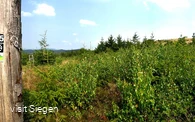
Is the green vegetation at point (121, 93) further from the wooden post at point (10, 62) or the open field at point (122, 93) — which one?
the wooden post at point (10, 62)

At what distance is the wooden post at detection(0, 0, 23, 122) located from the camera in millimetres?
2900

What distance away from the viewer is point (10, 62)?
117 inches

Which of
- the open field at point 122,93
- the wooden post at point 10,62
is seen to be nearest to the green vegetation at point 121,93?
the open field at point 122,93

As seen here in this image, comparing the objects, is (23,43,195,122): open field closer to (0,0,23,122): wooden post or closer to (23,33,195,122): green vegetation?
(23,33,195,122): green vegetation

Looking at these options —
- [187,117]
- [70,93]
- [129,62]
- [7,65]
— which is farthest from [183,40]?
[7,65]

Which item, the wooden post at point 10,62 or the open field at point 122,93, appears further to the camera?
the open field at point 122,93

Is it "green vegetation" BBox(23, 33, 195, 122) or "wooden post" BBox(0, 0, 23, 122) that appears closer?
"wooden post" BBox(0, 0, 23, 122)

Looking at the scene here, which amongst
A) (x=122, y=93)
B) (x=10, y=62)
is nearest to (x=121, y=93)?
(x=122, y=93)

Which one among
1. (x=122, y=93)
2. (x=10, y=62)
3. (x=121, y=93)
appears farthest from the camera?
(x=121, y=93)

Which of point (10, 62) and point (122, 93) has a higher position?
point (10, 62)

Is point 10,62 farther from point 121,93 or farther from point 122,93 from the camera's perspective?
point 121,93

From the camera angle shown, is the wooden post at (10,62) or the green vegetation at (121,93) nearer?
the wooden post at (10,62)

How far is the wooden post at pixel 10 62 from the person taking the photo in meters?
2.90

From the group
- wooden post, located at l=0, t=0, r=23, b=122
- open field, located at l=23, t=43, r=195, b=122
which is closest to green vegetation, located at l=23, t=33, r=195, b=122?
open field, located at l=23, t=43, r=195, b=122
